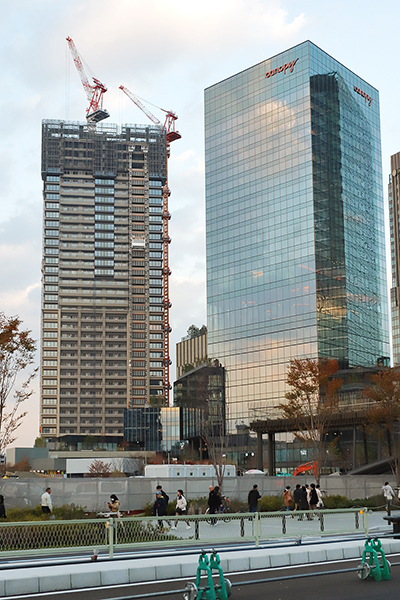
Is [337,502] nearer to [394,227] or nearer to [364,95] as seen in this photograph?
[364,95]

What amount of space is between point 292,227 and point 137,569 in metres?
99.3

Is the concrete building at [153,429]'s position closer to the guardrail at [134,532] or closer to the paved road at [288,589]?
the guardrail at [134,532]

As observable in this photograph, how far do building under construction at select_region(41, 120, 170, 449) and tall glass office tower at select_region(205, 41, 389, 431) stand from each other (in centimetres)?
6129

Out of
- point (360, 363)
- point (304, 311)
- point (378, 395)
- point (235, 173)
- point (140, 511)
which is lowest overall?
point (140, 511)

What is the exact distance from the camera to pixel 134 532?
18.8 m

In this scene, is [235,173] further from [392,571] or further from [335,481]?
[392,571]

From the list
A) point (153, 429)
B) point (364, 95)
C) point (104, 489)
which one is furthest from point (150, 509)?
point (153, 429)

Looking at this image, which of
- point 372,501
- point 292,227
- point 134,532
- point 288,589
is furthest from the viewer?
point 292,227

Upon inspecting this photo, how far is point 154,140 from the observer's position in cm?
19288

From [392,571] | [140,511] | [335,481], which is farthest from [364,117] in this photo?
[392,571]

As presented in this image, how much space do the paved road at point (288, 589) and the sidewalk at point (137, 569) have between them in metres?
0.43

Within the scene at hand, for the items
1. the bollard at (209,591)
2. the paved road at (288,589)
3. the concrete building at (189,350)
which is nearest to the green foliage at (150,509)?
the paved road at (288,589)

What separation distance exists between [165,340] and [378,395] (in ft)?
447

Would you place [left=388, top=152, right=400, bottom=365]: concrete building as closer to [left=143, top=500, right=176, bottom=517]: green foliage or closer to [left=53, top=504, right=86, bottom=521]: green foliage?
[left=143, top=500, right=176, bottom=517]: green foliage
